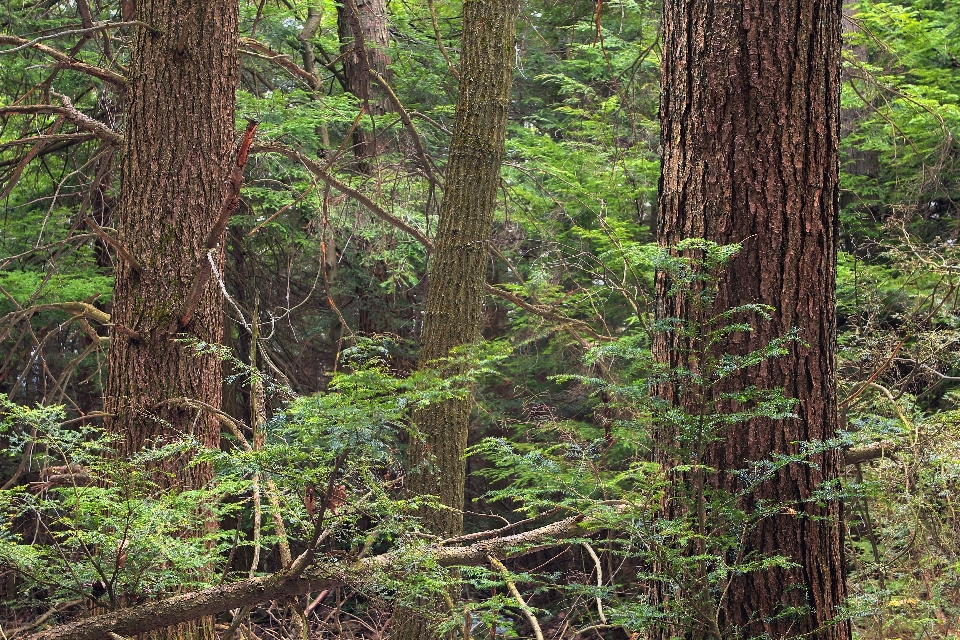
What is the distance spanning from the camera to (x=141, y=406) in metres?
3.80

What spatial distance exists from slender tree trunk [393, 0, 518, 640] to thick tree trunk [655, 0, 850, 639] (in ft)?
8.20

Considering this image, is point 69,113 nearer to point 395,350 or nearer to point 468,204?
point 468,204

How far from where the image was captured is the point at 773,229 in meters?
2.57

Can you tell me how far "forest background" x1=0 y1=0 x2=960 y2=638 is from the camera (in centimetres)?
243

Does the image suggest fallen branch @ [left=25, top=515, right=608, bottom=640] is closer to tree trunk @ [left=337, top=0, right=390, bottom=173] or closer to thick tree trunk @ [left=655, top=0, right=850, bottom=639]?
thick tree trunk @ [left=655, top=0, right=850, bottom=639]

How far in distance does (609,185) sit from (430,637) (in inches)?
216

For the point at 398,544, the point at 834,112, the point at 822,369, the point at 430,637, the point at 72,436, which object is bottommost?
the point at 430,637

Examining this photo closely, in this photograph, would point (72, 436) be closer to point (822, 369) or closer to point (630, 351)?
point (630, 351)

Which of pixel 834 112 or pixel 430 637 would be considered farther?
pixel 430 637

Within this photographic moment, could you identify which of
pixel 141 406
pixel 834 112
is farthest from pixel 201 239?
pixel 834 112

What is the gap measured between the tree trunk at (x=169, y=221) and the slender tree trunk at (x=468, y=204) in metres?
1.50

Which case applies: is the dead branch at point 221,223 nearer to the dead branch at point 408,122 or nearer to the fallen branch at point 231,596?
the fallen branch at point 231,596

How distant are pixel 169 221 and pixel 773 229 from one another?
2.67m

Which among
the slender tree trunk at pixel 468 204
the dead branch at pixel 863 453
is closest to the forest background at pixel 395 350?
the dead branch at pixel 863 453
